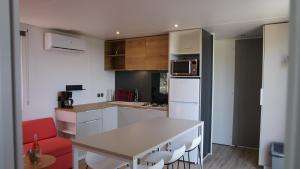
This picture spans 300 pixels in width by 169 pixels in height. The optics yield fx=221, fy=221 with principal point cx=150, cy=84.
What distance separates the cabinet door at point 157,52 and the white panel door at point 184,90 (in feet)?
1.69

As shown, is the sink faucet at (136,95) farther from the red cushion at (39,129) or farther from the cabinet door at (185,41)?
the red cushion at (39,129)

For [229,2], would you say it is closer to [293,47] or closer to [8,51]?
[293,47]

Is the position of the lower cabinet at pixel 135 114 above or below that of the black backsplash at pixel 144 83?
below

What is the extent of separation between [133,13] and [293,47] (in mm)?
2729

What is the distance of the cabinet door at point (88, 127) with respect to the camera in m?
3.92

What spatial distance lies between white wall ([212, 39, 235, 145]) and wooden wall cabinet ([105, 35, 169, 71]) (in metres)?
1.30

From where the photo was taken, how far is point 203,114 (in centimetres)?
401

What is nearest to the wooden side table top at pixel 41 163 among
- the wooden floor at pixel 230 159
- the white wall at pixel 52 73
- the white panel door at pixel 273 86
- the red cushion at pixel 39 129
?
the red cushion at pixel 39 129

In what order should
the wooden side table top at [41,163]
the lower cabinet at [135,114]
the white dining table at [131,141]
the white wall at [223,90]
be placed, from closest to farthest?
the white dining table at [131,141]
the wooden side table top at [41,163]
the lower cabinet at [135,114]
the white wall at [223,90]

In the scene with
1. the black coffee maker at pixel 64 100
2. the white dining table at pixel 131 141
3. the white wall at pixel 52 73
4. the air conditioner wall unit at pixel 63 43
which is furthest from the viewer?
the black coffee maker at pixel 64 100

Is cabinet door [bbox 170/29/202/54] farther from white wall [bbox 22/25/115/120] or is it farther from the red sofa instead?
the red sofa

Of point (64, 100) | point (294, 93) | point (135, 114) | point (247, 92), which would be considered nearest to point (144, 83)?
point (135, 114)

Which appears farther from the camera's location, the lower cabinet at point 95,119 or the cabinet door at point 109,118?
the cabinet door at point 109,118

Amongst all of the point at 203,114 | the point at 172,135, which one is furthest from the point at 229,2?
the point at 203,114
